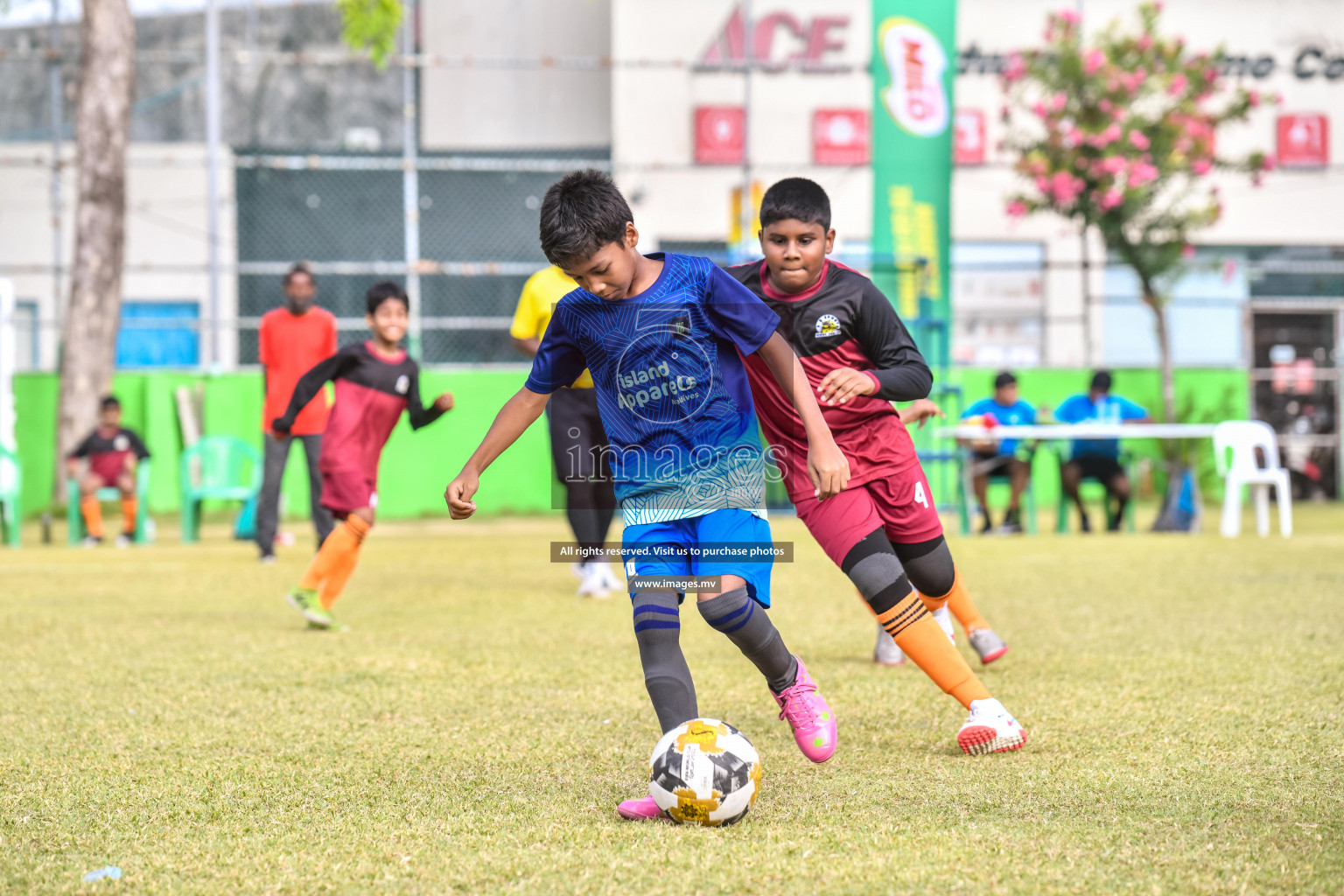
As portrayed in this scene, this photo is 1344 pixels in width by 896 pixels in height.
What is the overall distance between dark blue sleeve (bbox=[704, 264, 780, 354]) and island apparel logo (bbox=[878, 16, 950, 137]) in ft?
32.7

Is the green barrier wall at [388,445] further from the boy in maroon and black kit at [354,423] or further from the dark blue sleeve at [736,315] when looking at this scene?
the dark blue sleeve at [736,315]

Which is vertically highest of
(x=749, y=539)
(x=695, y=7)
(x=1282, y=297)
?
(x=695, y=7)

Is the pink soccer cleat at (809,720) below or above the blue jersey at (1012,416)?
below

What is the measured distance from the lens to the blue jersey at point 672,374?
3.25 metres

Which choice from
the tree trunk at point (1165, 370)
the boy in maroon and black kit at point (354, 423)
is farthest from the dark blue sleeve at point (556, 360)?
the tree trunk at point (1165, 370)

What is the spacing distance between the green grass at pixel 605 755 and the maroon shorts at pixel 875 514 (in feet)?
1.84

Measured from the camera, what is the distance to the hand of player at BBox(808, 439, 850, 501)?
308 cm

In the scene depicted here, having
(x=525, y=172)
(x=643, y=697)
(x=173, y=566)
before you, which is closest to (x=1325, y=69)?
(x=525, y=172)

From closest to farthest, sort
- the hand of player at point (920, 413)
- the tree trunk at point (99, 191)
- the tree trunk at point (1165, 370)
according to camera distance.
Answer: the hand of player at point (920, 413) → the tree trunk at point (99, 191) → the tree trunk at point (1165, 370)

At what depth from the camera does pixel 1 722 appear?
4109mm

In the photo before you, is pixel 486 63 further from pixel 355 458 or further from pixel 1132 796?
pixel 1132 796

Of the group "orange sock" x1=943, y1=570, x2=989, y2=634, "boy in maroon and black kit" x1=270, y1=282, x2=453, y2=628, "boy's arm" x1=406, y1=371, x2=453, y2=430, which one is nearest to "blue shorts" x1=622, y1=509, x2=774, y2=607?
"orange sock" x1=943, y1=570, x2=989, y2=634

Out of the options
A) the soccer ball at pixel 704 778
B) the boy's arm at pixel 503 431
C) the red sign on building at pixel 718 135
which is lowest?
the soccer ball at pixel 704 778

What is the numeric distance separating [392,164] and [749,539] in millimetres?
12191
